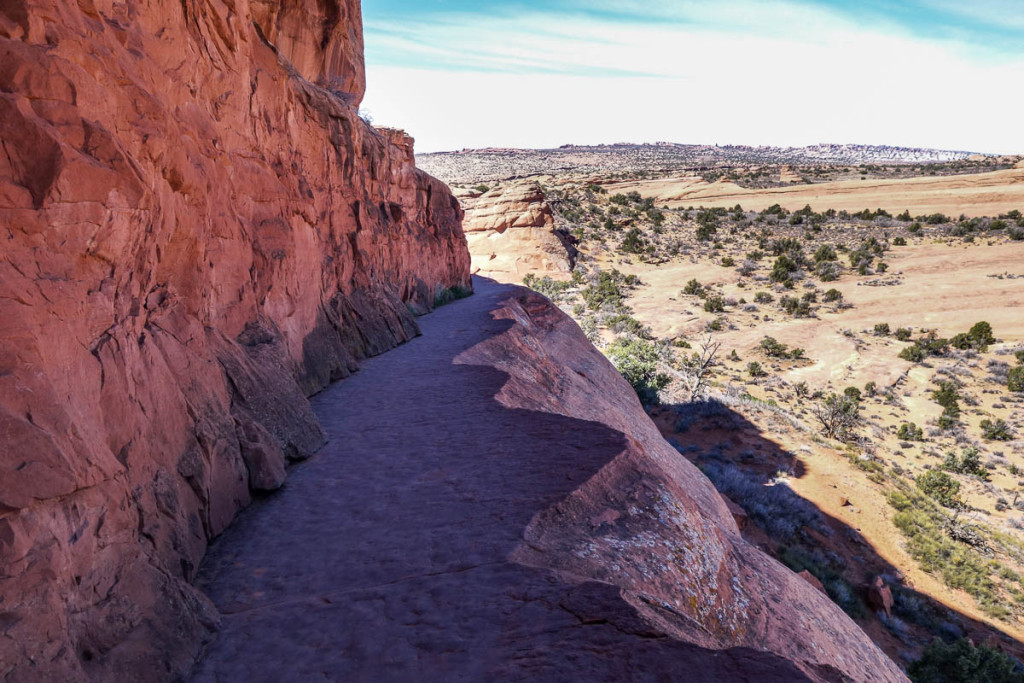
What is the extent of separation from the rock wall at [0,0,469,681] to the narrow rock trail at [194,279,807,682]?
44 cm

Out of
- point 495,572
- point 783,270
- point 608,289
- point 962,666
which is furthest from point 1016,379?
point 495,572

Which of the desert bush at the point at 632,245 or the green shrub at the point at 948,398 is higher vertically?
the desert bush at the point at 632,245

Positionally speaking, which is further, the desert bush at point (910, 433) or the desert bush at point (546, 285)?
the desert bush at point (546, 285)

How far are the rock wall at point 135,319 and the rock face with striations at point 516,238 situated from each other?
3053 cm

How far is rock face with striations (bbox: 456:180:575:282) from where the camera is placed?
40469 millimetres

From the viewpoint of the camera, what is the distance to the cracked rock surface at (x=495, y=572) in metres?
3.70


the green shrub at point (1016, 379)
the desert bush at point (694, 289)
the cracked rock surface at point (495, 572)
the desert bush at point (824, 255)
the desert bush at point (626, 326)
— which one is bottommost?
the green shrub at point (1016, 379)

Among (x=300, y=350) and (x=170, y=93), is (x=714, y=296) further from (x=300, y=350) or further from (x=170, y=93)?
(x=170, y=93)

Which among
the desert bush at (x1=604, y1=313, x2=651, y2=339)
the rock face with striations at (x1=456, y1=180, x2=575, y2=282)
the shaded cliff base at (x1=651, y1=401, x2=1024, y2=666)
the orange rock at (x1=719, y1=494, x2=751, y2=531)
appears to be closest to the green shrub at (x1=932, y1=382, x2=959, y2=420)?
the shaded cliff base at (x1=651, y1=401, x2=1024, y2=666)

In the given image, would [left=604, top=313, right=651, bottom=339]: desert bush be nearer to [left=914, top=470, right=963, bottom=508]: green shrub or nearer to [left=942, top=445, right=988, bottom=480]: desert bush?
[left=942, top=445, right=988, bottom=480]: desert bush

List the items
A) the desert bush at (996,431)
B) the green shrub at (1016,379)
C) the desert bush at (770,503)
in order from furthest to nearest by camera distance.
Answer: the green shrub at (1016,379) < the desert bush at (996,431) < the desert bush at (770,503)

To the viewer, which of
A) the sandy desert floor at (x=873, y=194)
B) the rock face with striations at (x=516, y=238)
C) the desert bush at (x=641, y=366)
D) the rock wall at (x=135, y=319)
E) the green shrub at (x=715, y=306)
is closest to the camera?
the rock wall at (x=135, y=319)

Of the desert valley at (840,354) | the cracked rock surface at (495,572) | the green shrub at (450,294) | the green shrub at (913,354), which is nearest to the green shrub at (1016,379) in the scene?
the desert valley at (840,354)

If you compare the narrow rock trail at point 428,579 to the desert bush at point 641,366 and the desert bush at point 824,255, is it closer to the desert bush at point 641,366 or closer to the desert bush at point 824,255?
the desert bush at point 641,366
